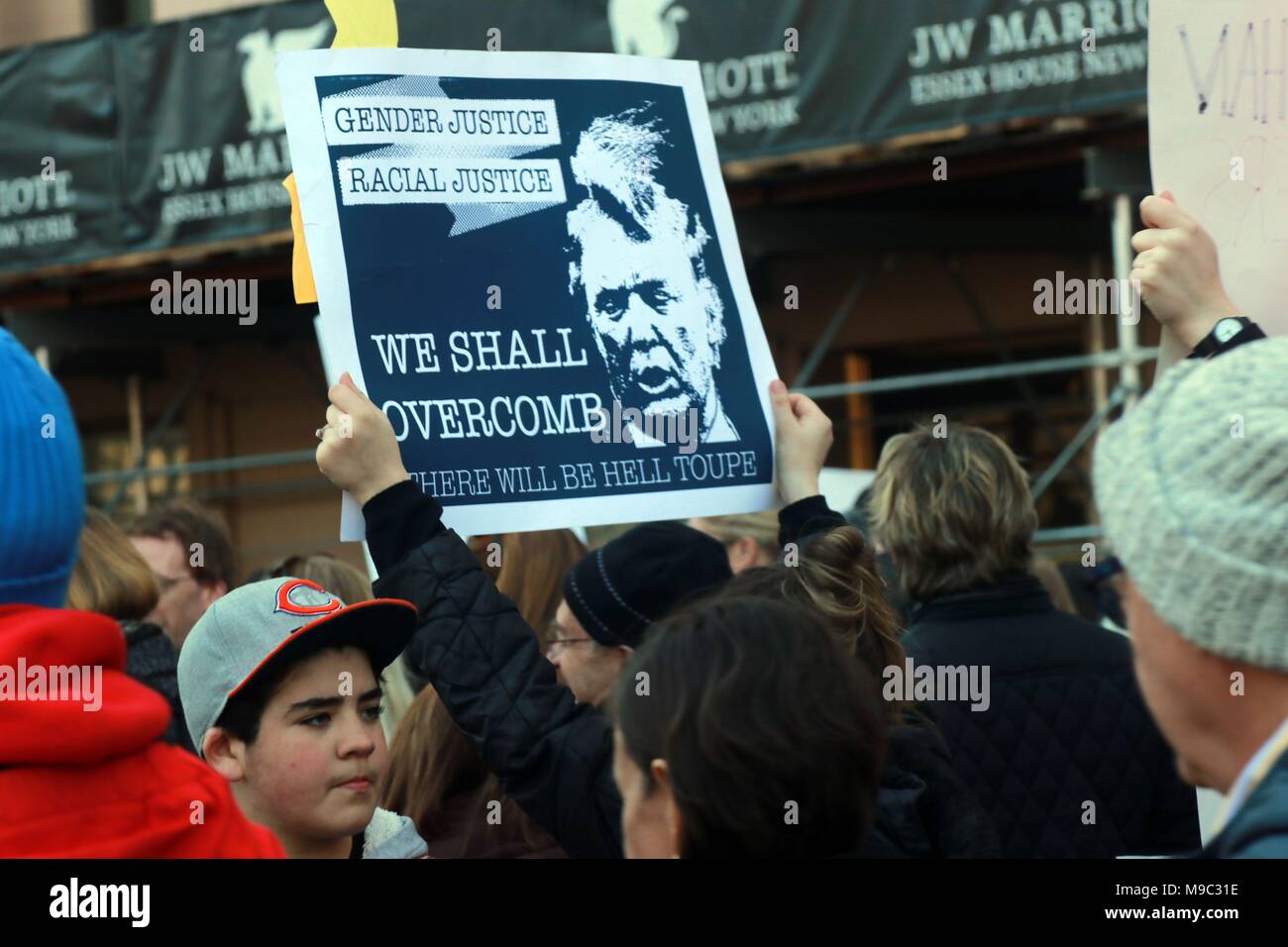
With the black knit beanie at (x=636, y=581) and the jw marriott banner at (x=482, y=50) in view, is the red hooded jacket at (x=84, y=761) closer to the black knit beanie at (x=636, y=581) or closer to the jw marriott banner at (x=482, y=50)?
the black knit beanie at (x=636, y=581)

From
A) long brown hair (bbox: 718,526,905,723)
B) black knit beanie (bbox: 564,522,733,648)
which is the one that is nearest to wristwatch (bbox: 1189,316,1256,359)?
long brown hair (bbox: 718,526,905,723)

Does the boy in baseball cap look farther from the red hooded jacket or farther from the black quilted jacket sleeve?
the red hooded jacket

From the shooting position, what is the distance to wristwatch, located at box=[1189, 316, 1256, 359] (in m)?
2.51

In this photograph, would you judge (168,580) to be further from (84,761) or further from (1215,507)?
(1215,507)

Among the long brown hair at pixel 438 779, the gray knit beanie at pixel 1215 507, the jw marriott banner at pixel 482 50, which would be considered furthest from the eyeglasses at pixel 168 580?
the gray knit beanie at pixel 1215 507

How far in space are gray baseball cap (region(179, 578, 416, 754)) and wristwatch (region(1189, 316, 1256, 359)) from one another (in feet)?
4.10

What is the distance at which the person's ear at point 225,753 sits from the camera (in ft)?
9.11

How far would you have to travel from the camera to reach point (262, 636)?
2748mm

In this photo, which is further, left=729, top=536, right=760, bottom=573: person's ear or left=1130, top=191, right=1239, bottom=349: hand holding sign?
left=729, top=536, right=760, bottom=573: person's ear

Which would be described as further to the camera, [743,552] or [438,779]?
[743,552]

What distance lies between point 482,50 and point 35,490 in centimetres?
489

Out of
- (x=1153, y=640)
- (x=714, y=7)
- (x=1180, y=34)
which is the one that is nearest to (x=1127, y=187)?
(x=714, y=7)

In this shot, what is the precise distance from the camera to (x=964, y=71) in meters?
7.77

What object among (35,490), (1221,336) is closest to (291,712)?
(35,490)
